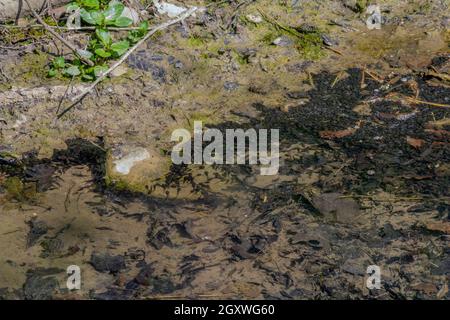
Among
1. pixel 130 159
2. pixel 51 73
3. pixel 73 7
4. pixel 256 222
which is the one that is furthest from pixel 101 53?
pixel 256 222

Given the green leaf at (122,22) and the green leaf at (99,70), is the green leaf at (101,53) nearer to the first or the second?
the green leaf at (99,70)

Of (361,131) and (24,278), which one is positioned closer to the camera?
(24,278)

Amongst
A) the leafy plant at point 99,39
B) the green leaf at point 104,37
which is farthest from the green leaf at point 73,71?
the green leaf at point 104,37

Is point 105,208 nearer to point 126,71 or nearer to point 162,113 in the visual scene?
point 162,113

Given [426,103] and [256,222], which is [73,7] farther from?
[426,103]

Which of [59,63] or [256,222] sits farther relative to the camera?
[59,63]

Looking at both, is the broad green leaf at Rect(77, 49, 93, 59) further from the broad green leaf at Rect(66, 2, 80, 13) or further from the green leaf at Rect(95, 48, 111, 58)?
the broad green leaf at Rect(66, 2, 80, 13)

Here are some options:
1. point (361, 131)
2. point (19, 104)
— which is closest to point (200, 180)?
point (361, 131)
